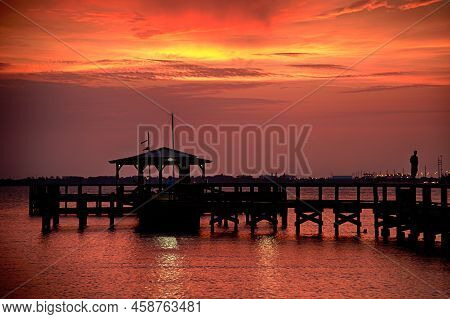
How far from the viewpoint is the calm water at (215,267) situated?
2219 cm

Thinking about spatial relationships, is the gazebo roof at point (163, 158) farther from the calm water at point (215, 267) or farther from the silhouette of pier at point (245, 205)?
the calm water at point (215, 267)

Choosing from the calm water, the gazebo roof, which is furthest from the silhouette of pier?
the calm water

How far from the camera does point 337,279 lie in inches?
950

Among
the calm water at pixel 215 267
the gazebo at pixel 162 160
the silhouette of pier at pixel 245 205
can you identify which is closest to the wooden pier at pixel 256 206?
the silhouette of pier at pixel 245 205

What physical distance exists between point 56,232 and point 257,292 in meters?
21.2

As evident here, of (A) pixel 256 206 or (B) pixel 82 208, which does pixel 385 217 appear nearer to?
(A) pixel 256 206

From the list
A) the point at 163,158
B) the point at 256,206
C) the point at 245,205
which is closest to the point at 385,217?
the point at 256,206

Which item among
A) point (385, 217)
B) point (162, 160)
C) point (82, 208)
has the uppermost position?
point (162, 160)

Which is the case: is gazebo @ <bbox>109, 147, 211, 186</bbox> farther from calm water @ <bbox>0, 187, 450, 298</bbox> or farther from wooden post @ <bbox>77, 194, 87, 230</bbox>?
calm water @ <bbox>0, 187, 450, 298</bbox>

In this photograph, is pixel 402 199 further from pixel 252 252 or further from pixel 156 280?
pixel 156 280

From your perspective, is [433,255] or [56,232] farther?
[56,232]

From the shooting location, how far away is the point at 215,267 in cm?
2702
